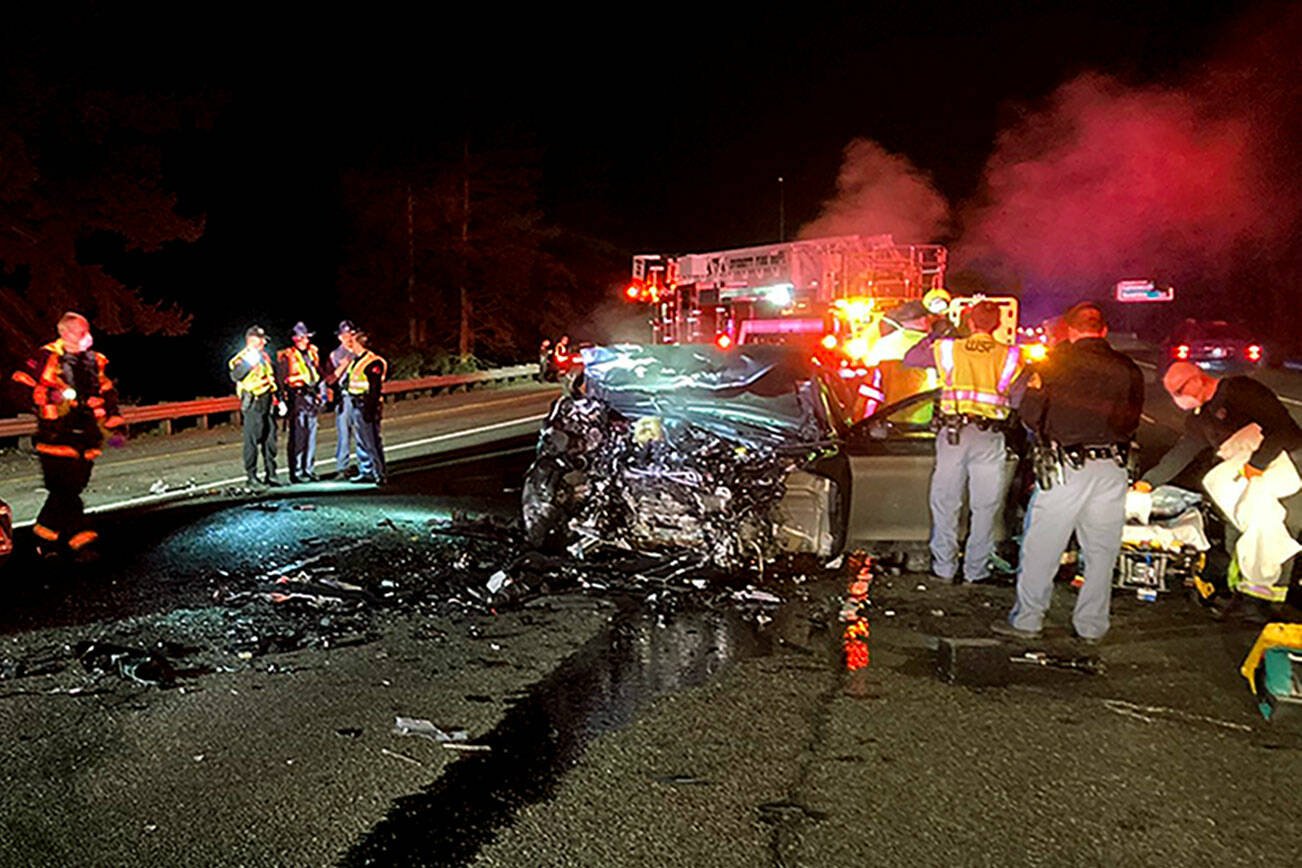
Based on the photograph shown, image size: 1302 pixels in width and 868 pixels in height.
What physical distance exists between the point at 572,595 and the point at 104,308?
1750cm

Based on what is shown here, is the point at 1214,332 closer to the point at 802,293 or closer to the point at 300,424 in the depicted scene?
the point at 802,293

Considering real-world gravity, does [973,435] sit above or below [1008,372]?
below

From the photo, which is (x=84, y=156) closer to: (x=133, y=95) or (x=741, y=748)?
(x=133, y=95)

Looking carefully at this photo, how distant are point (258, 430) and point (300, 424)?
58cm

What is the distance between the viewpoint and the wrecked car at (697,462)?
7062 mm

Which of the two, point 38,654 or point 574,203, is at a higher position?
point 574,203

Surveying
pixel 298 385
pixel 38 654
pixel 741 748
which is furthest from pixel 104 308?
pixel 741 748

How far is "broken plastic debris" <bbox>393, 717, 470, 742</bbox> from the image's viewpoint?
15.1 feet

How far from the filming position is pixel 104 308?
829 inches

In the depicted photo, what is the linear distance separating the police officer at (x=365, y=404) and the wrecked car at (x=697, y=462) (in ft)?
13.1

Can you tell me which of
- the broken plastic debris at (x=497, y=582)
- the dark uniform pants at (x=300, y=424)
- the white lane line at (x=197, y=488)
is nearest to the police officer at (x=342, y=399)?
the dark uniform pants at (x=300, y=424)

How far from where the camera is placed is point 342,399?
11.9 m

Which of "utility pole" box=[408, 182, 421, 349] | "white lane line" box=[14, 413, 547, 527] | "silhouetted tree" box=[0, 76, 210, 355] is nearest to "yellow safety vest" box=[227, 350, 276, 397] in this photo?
"white lane line" box=[14, 413, 547, 527]

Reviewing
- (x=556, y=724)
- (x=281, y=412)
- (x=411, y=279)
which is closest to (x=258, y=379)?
(x=281, y=412)
